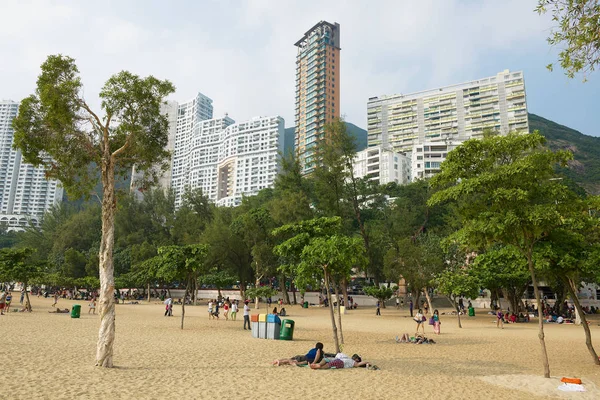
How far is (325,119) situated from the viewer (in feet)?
460

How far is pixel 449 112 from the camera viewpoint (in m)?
138

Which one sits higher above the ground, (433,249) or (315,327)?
(433,249)

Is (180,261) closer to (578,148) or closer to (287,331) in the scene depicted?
(287,331)

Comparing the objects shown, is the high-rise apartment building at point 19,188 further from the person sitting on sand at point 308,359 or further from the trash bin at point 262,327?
the person sitting on sand at point 308,359

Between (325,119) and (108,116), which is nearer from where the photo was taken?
(108,116)

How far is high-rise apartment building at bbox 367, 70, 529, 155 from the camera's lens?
126m

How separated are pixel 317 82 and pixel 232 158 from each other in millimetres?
47982

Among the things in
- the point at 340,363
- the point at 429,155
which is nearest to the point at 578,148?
the point at 429,155

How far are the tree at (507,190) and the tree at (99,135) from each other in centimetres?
1008

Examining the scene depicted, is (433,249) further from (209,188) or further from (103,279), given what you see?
(209,188)

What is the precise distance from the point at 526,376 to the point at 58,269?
234 ft

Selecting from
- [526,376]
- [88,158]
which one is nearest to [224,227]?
[88,158]

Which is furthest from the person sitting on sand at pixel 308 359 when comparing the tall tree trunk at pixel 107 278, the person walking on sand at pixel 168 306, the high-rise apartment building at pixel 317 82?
the high-rise apartment building at pixel 317 82

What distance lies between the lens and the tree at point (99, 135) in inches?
486
